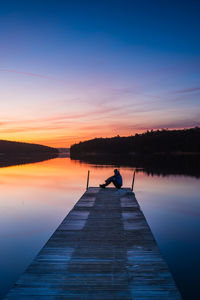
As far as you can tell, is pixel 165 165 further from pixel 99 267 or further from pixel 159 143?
pixel 159 143

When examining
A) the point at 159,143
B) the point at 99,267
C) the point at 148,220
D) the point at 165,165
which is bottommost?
the point at 148,220

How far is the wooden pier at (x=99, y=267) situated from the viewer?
5.11 metres

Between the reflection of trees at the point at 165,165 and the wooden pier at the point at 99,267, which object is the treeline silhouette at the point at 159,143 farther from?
the wooden pier at the point at 99,267

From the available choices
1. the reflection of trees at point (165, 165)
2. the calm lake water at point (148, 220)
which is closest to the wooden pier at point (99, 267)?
the calm lake water at point (148, 220)

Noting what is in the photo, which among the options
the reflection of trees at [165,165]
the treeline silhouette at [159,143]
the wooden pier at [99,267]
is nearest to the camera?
the wooden pier at [99,267]

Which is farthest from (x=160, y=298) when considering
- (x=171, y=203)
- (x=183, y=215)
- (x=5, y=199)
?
(x=5, y=199)

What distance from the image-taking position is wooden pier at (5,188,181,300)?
5109 millimetres

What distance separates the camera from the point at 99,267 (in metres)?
6.22

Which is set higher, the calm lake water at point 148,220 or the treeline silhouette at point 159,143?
the treeline silhouette at point 159,143

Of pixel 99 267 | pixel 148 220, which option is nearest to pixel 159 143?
pixel 148 220

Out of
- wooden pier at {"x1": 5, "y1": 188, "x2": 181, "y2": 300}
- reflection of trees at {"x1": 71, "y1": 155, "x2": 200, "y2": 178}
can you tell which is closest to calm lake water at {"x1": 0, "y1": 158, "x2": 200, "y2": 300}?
wooden pier at {"x1": 5, "y1": 188, "x2": 181, "y2": 300}

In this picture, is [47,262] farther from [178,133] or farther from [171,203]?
[178,133]

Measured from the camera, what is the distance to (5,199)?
21625 mm

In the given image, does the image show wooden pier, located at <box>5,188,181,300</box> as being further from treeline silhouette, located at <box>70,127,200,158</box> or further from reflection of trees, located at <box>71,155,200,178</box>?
treeline silhouette, located at <box>70,127,200,158</box>
